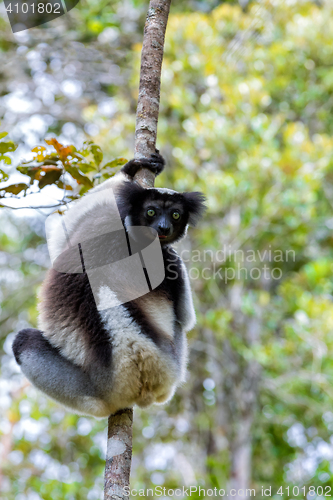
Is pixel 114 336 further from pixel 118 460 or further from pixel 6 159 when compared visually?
pixel 6 159

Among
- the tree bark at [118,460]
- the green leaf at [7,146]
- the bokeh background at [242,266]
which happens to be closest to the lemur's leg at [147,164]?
the green leaf at [7,146]

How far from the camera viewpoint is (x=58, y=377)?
2.55 meters

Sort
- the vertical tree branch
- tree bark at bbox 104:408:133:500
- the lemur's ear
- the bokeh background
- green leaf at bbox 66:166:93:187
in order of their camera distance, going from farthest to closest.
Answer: the bokeh background
the lemur's ear
green leaf at bbox 66:166:93:187
the vertical tree branch
tree bark at bbox 104:408:133:500

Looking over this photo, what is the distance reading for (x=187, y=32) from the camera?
6.68m

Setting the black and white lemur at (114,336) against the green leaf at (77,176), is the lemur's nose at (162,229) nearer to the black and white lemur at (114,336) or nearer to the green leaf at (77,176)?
the black and white lemur at (114,336)

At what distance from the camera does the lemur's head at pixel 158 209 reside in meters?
2.64

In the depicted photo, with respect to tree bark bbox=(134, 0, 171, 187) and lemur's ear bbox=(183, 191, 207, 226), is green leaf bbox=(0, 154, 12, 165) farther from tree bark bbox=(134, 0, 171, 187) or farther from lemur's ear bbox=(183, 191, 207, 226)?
lemur's ear bbox=(183, 191, 207, 226)

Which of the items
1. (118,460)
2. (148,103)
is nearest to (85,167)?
(148,103)

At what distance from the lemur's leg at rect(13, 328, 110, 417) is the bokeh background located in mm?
3523

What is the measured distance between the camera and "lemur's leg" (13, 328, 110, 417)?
2.50m

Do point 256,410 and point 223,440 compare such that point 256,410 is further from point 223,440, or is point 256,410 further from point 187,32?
point 187,32

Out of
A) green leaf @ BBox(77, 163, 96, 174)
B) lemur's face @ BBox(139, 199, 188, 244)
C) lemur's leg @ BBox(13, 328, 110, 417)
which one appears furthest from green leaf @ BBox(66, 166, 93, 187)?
lemur's leg @ BBox(13, 328, 110, 417)

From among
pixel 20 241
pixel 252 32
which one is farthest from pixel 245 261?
A: pixel 20 241

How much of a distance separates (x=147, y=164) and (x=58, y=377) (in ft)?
4.15
